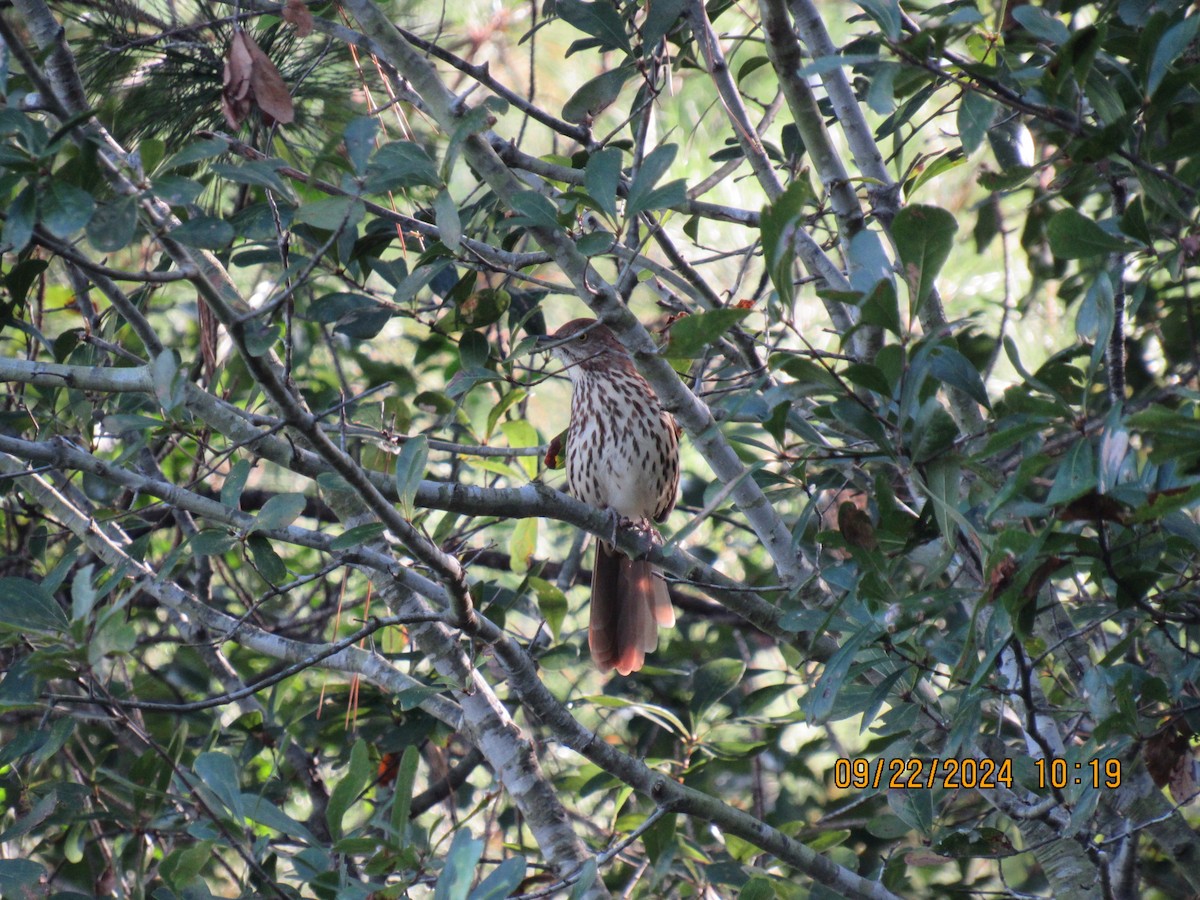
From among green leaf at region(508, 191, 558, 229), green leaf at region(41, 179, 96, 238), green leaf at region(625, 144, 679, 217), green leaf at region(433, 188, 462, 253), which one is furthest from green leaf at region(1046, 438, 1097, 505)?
green leaf at region(41, 179, 96, 238)

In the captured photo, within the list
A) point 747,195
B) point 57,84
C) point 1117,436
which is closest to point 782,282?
point 1117,436

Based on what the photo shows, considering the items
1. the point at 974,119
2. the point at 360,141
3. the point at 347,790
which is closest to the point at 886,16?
the point at 974,119

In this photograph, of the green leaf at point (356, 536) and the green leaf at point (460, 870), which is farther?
the green leaf at point (356, 536)

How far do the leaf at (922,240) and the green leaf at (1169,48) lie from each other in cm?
48

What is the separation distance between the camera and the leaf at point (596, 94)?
99.8 inches

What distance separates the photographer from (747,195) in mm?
5141

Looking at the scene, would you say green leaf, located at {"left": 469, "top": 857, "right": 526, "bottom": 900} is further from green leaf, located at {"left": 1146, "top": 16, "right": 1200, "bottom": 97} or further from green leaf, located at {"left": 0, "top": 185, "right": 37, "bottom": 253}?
green leaf, located at {"left": 1146, "top": 16, "right": 1200, "bottom": 97}

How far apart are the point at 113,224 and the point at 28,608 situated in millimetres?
712

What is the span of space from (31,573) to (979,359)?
3.18 meters

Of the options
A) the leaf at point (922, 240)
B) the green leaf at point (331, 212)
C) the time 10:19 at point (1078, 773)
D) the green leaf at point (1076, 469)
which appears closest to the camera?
the green leaf at point (1076, 469)

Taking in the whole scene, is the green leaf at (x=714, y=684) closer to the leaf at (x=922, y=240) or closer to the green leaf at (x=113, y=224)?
the leaf at (x=922, y=240)

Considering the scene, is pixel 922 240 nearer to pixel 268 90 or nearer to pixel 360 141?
pixel 360 141

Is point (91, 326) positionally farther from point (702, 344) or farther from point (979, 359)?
point (979, 359)

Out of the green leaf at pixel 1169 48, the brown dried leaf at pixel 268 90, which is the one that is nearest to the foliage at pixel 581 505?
the green leaf at pixel 1169 48
